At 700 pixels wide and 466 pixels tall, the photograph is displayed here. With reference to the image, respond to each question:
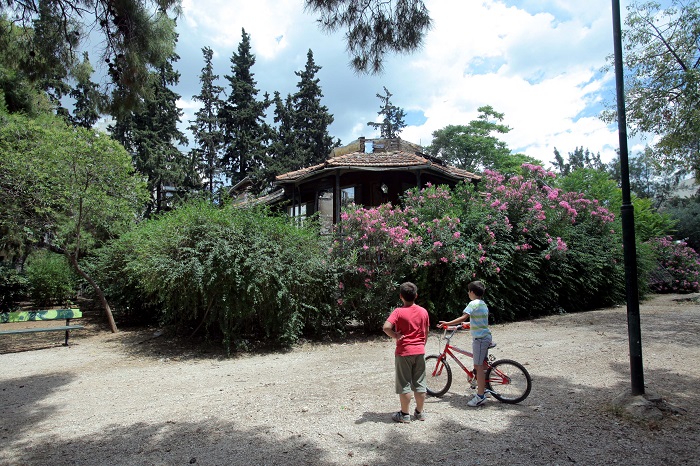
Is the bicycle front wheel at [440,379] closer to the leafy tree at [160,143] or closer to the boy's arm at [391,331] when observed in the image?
the boy's arm at [391,331]

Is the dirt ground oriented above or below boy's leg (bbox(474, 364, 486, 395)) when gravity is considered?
below

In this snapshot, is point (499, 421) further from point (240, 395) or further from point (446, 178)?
point (446, 178)

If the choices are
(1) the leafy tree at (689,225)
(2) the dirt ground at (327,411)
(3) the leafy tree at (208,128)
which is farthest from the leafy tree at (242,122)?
(1) the leafy tree at (689,225)

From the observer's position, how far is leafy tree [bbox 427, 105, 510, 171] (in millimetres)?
41625

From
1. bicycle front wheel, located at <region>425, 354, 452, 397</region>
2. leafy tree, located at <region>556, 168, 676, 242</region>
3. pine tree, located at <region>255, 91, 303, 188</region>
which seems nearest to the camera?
bicycle front wheel, located at <region>425, 354, 452, 397</region>

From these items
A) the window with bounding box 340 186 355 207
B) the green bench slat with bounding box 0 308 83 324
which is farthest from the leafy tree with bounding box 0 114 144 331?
the window with bounding box 340 186 355 207

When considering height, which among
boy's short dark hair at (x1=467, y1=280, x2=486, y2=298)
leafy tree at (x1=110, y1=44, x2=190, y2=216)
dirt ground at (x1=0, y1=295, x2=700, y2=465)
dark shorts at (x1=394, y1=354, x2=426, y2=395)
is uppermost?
leafy tree at (x1=110, y1=44, x2=190, y2=216)

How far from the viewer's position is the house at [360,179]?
1546 centimetres

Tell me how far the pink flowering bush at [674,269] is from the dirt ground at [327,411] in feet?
39.6

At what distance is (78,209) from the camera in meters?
11.2

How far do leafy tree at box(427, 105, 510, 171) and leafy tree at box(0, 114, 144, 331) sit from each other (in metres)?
35.9

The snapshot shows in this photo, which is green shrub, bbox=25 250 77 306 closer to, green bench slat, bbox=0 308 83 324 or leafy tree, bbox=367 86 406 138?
green bench slat, bbox=0 308 83 324

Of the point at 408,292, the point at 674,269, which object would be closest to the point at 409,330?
the point at 408,292

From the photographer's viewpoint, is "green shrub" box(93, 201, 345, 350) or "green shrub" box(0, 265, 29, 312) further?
"green shrub" box(0, 265, 29, 312)
